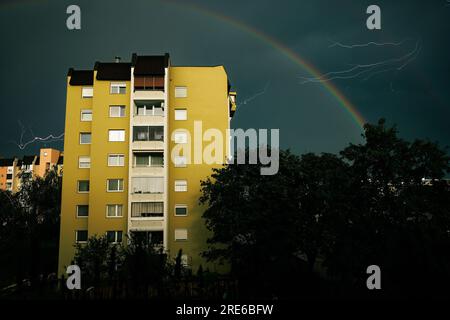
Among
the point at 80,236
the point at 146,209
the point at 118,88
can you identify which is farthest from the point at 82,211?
the point at 118,88

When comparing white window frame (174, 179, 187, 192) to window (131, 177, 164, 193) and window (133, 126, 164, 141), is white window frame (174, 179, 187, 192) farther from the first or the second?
window (133, 126, 164, 141)

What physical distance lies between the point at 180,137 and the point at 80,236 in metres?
11.4

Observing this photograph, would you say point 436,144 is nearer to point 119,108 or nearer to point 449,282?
point 449,282

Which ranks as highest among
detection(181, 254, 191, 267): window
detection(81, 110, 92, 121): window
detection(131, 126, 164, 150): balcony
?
detection(81, 110, 92, 121): window

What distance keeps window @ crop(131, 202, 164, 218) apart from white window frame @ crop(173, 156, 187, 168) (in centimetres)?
371

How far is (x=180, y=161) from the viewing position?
3225 cm

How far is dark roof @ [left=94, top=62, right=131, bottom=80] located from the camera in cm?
3194

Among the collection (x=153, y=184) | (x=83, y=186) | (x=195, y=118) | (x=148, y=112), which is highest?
(x=148, y=112)

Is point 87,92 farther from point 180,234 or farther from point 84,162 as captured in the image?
point 180,234

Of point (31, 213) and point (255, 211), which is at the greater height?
point (255, 211)

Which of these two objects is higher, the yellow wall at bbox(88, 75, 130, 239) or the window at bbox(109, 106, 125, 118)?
the window at bbox(109, 106, 125, 118)

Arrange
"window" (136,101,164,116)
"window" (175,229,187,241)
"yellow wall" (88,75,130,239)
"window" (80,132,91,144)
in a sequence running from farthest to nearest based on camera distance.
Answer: "window" (136,101,164,116)
"window" (80,132,91,144)
"window" (175,229,187,241)
"yellow wall" (88,75,130,239)

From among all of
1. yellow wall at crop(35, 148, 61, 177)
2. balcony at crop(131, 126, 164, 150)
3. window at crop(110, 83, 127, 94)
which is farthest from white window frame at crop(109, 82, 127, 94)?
yellow wall at crop(35, 148, 61, 177)

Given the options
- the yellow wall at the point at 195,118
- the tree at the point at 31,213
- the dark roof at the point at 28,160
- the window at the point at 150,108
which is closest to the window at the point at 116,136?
the window at the point at 150,108
